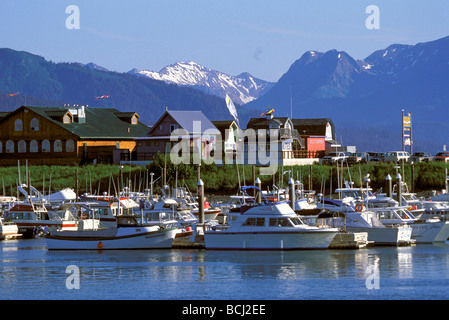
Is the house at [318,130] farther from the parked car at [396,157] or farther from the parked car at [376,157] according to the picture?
the parked car at [396,157]

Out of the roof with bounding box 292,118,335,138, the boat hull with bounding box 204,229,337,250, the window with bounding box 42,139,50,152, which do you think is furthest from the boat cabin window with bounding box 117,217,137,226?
the roof with bounding box 292,118,335,138

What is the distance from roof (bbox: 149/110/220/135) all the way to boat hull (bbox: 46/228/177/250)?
54.6 m

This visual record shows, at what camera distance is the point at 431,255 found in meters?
58.1

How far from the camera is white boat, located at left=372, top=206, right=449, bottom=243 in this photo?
64.1 m

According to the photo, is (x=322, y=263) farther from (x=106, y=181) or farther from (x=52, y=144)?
(x=52, y=144)

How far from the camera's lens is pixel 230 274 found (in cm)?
4997

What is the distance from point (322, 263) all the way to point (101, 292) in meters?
13.9

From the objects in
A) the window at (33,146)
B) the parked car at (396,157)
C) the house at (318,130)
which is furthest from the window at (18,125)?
the parked car at (396,157)

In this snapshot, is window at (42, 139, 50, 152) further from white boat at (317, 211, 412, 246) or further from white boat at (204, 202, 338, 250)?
white boat at (204, 202, 338, 250)

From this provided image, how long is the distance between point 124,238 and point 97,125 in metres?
63.6

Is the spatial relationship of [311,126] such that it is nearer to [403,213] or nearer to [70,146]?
[70,146]

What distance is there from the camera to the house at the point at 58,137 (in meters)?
116
